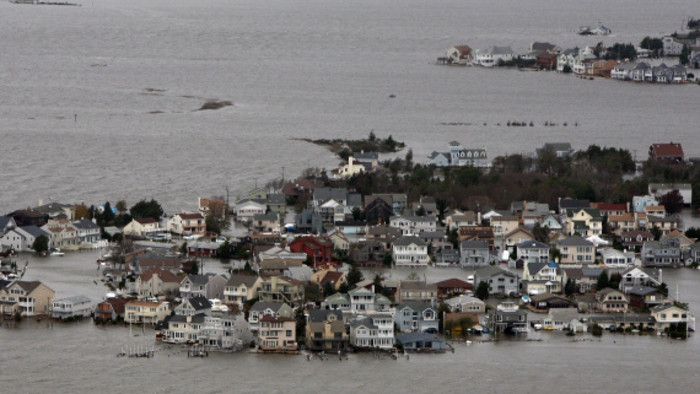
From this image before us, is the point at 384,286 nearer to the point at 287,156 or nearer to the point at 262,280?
the point at 262,280

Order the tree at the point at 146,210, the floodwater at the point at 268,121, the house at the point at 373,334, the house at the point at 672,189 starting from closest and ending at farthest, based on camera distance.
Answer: the floodwater at the point at 268,121, the house at the point at 373,334, the tree at the point at 146,210, the house at the point at 672,189

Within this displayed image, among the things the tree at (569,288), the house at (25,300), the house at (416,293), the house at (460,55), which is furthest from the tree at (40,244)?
the house at (460,55)

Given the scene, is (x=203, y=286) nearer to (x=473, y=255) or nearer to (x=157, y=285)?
(x=157, y=285)

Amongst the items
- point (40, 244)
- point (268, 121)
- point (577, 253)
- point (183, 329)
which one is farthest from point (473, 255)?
point (268, 121)

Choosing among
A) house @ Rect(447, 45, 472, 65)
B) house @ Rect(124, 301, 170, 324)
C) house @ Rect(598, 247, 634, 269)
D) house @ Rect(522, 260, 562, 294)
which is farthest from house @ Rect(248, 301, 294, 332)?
house @ Rect(447, 45, 472, 65)

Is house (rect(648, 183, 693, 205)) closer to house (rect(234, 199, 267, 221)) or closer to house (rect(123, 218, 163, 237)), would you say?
house (rect(234, 199, 267, 221))

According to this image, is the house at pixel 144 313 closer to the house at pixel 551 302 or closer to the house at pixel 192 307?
the house at pixel 192 307
